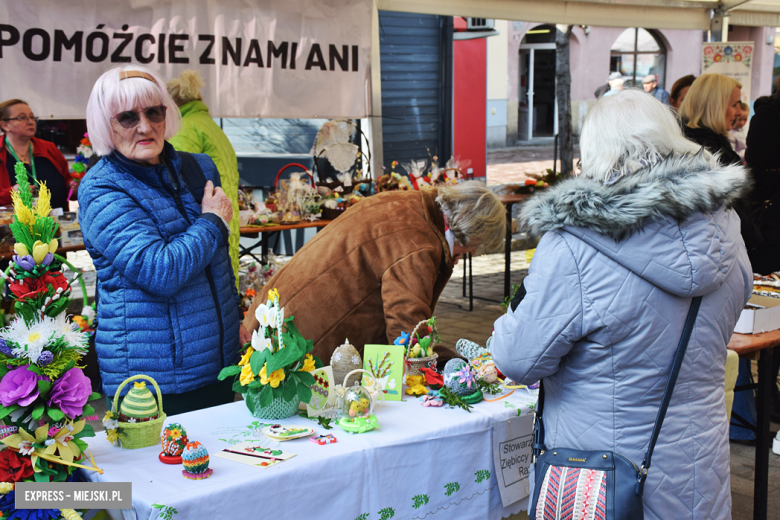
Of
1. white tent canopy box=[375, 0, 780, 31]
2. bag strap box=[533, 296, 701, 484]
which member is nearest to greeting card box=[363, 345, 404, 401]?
bag strap box=[533, 296, 701, 484]

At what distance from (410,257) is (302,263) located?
42cm

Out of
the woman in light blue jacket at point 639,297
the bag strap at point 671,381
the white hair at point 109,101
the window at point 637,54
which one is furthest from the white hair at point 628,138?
the window at point 637,54

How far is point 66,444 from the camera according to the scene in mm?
1567

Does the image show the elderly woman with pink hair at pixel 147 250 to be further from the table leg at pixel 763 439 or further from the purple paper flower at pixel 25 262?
the table leg at pixel 763 439

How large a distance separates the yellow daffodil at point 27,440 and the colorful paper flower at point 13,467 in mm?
17

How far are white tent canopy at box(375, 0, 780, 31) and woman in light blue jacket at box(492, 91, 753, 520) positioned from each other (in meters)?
3.57

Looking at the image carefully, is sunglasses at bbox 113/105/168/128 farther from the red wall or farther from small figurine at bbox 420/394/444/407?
the red wall

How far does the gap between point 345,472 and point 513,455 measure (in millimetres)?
604

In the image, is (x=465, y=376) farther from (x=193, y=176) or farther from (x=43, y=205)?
(x=43, y=205)

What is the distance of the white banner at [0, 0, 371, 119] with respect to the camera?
13.3 ft

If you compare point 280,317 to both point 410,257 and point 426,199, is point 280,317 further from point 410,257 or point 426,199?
point 426,199

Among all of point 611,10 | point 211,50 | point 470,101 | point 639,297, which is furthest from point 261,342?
point 470,101

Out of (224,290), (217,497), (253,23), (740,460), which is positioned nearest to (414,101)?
(253,23)

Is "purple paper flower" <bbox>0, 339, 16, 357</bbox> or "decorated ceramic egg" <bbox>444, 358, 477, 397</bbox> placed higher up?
"purple paper flower" <bbox>0, 339, 16, 357</bbox>
